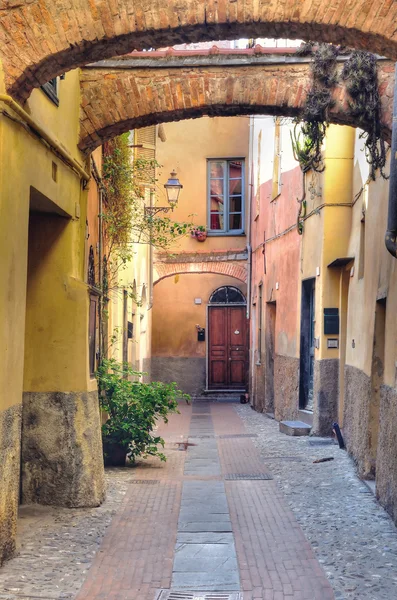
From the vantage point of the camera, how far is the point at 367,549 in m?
6.14

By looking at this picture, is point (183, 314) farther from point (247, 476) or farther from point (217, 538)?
point (217, 538)

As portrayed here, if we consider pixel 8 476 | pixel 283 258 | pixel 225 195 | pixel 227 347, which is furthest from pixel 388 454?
pixel 227 347

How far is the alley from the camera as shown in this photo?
5.21 m

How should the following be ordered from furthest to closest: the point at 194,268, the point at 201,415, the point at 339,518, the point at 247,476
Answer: the point at 194,268 → the point at 201,415 → the point at 247,476 → the point at 339,518

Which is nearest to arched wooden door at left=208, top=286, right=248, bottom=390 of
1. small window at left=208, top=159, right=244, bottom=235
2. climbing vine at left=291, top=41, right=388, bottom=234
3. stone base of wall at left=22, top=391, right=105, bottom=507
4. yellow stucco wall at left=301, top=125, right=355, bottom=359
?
small window at left=208, top=159, right=244, bottom=235

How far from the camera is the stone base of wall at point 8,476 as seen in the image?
18.2 feet

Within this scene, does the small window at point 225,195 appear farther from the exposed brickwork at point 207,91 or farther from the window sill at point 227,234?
the exposed brickwork at point 207,91

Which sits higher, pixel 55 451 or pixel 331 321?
pixel 331 321

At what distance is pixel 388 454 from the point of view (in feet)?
24.2

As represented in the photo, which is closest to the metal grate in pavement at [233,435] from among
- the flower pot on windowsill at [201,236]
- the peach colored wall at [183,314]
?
the flower pot on windowsill at [201,236]

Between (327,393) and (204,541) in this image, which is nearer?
(204,541)

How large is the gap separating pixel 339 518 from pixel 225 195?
56.1 feet

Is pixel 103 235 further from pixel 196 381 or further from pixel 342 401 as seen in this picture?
pixel 196 381

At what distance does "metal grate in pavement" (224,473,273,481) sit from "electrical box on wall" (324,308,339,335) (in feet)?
10.5
